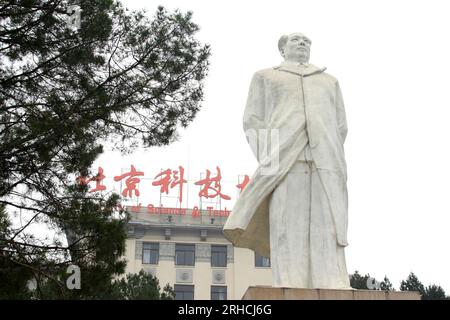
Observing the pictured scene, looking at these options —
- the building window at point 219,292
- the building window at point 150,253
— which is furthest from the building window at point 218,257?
the building window at point 150,253

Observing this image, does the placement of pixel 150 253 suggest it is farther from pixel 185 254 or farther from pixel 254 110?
pixel 254 110

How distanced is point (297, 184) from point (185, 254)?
29090mm

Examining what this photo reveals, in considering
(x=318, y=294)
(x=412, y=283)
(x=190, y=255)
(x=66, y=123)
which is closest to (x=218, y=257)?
(x=190, y=255)

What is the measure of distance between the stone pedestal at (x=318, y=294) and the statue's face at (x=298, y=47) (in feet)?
7.54

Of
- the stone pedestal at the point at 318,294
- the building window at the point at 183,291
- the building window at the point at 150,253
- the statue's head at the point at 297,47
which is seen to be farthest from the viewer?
the building window at the point at 150,253

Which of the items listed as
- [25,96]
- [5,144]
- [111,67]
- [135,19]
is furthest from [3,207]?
[135,19]

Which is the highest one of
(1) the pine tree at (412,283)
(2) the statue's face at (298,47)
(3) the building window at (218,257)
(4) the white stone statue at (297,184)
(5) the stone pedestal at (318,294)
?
(3) the building window at (218,257)

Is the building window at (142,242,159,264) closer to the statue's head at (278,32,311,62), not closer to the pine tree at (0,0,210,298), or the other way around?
the pine tree at (0,0,210,298)

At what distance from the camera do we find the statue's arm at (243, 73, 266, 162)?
20.6 ft

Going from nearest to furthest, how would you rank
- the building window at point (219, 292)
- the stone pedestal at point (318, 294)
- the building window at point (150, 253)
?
the stone pedestal at point (318, 294), the building window at point (219, 292), the building window at point (150, 253)

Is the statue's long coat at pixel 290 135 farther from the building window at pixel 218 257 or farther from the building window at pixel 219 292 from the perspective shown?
the building window at pixel 218 257

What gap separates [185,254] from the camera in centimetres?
3459

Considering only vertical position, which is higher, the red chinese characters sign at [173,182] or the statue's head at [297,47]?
the red chinese characters sign at [173,182]

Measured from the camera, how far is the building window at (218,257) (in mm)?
34625
